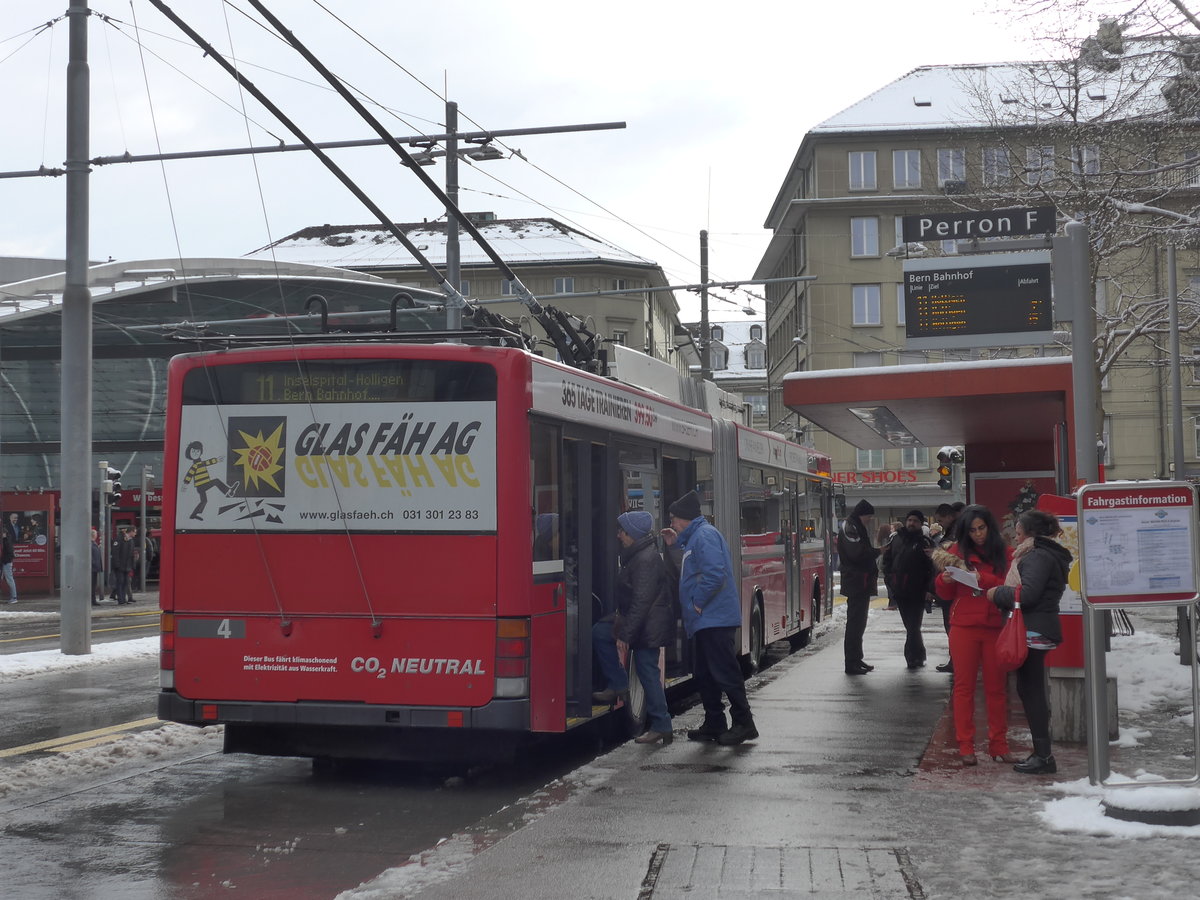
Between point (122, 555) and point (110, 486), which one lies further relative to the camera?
point (122, 555)

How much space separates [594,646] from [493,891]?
4267 mm

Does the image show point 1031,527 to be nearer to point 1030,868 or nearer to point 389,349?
point 1030,868

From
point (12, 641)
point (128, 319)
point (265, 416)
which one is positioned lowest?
point (12, 641)

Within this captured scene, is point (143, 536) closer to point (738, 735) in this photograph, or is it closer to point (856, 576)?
point (856, 576)

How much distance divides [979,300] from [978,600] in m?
3.52

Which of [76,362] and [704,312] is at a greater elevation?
[704,312]

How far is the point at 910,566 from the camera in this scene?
15.6 metres

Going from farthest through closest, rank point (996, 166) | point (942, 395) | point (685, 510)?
point (996, 166) < point (942, 395) < point (685, 510)

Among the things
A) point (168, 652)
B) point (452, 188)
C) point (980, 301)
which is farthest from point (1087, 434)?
point (452, 188)

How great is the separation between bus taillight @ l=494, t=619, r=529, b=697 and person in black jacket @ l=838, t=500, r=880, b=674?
23.0ft

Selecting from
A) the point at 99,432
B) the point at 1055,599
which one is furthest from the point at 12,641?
the point at 99,432

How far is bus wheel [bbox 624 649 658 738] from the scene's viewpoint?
10789mm

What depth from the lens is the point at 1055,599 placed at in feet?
28.2

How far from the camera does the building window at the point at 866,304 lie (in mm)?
69125
